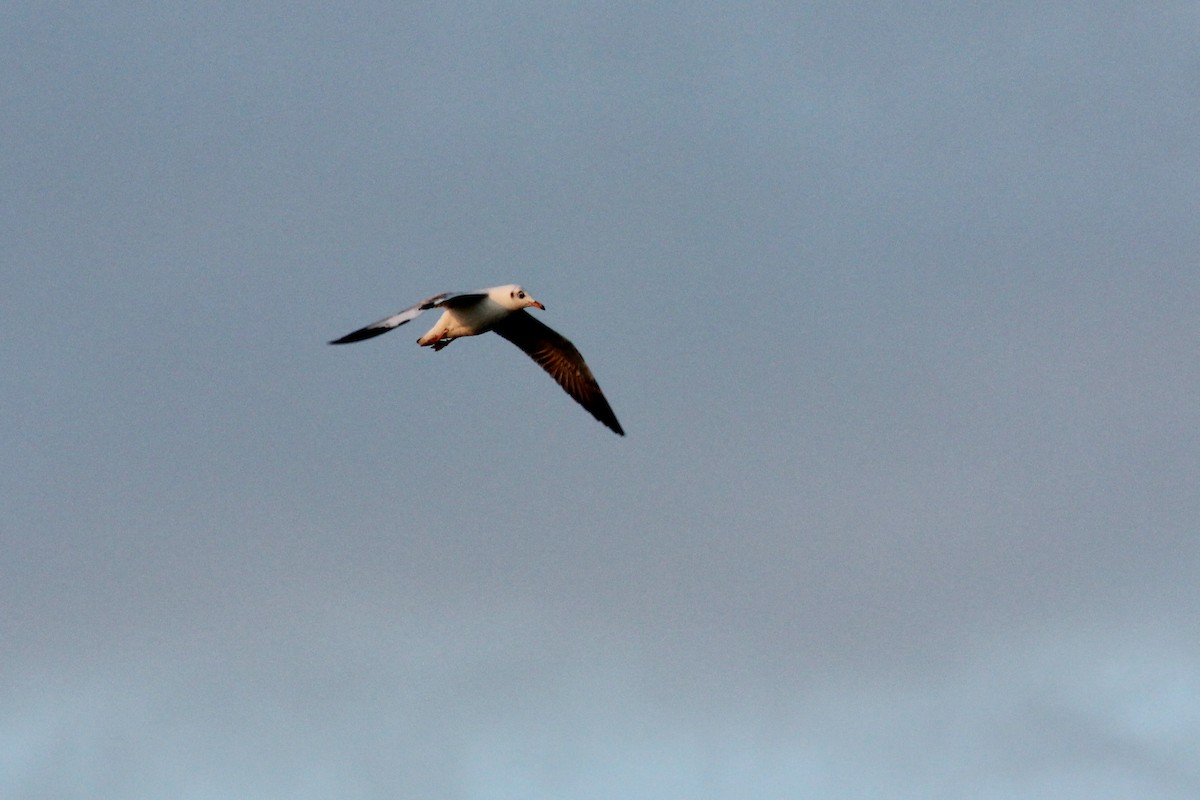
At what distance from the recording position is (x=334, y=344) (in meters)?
28.7

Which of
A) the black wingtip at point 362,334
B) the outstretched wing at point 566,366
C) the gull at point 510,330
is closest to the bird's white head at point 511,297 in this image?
the gull at point 510,330

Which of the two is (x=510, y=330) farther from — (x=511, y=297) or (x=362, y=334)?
(x=362, y=334)

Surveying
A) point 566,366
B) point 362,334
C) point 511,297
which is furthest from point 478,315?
point 362,334

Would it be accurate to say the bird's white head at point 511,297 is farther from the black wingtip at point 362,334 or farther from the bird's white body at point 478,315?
the black wingtip at point 362,334

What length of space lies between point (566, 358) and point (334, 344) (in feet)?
31.9

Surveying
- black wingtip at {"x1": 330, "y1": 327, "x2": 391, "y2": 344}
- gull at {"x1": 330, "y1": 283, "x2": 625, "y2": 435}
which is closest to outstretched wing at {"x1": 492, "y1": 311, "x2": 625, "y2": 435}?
gull at {"x1": 330, "y1": 283, "x2": 625, "y2": 435}

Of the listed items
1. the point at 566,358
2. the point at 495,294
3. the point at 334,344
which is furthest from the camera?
the point at 566,358

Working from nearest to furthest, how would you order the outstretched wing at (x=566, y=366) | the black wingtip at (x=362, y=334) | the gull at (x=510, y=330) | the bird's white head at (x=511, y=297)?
the black wingtip at (x=362, y=334) < the gull at (x=510, y=330) < the bird's white head at (x=511, y=297) < the outstretched wing at (x=566, y=366)

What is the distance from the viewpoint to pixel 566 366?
37719 millimetres

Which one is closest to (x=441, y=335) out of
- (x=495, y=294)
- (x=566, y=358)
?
(x=495, y=294)

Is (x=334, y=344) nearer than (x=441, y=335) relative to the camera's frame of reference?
Yes

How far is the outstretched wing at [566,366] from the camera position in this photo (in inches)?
1459

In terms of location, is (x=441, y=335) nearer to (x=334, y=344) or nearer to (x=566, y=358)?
(x=566, y=358)

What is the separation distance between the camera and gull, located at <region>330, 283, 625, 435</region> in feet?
102
